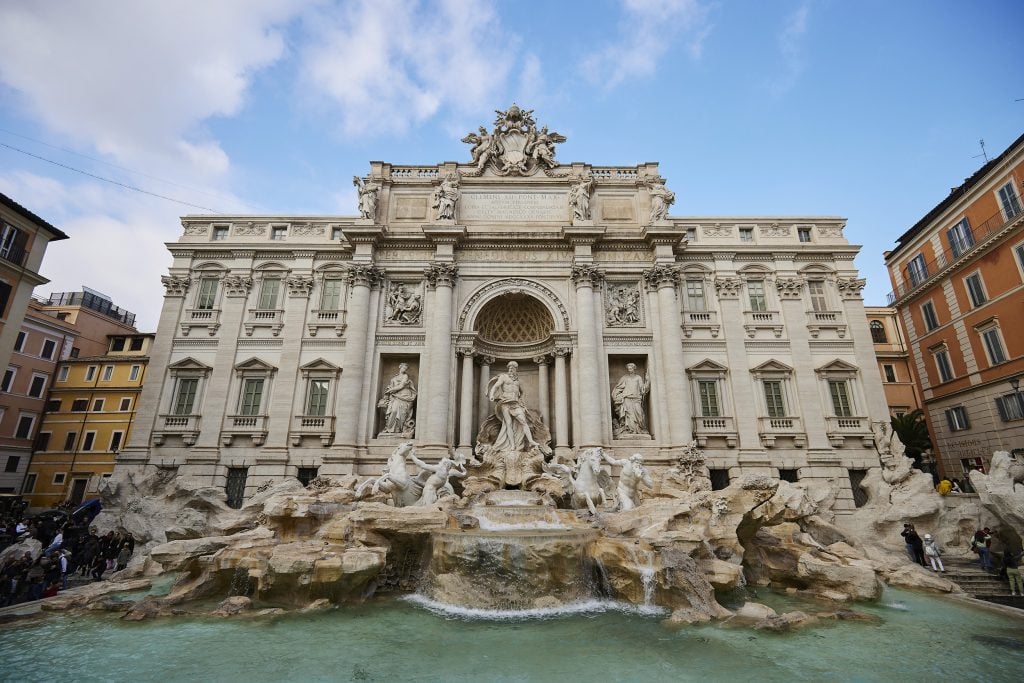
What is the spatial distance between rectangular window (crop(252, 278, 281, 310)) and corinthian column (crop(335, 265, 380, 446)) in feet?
11.5

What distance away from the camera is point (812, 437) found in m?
19.2

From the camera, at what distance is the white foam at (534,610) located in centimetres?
902

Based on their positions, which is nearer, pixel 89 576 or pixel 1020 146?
pixel 89 576

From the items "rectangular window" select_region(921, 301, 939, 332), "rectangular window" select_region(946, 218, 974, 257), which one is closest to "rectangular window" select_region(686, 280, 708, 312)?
"rectangular window" select_region(946, 218, 974, 257)

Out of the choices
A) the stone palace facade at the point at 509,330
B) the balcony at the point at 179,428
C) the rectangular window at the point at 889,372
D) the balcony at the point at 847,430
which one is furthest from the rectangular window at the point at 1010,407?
the balcony at the point at 179,428

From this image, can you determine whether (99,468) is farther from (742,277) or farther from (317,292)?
(742,277)

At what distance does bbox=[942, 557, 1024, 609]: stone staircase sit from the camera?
1147 cm

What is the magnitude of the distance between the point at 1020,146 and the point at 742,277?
38.0ft

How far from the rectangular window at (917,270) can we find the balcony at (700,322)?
13148 millimetres

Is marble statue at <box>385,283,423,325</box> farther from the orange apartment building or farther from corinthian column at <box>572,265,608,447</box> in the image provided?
the orange apartment building

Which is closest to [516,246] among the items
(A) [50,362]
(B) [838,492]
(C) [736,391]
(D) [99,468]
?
(C) [736,391]

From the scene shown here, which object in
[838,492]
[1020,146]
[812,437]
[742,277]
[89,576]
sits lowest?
[89,576]

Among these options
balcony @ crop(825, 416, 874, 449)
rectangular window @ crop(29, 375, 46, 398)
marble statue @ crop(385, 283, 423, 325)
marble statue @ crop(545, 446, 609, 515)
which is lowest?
marble statue @ crop(545, 446, 609, 515)

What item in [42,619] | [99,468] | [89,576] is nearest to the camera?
[42,619]
